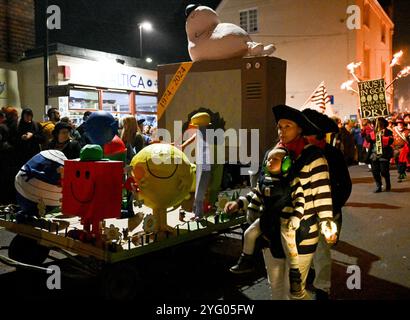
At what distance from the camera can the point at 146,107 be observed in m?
19.9

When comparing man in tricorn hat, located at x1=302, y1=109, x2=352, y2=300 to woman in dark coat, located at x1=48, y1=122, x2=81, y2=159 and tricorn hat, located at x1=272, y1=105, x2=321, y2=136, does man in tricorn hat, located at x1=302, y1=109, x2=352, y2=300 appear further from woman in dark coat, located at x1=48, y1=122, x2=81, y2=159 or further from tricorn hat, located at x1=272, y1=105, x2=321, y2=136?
woman in dark coat, located at x1=48, y1=122, x2=81, y2=159

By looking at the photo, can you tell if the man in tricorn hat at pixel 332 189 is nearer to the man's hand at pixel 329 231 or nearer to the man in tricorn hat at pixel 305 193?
the man in tricorn hat at pixel 305 193

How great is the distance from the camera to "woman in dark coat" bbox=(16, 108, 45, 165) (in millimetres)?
8930

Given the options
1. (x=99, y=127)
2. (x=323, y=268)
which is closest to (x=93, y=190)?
(x=99, y=127)

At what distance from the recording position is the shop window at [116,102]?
17.5 meters

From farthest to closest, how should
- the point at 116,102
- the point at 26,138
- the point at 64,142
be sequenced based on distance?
the point at 116,102 < the point at 26,138 < the point at 64,142

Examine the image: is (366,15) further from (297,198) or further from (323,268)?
(297,198)

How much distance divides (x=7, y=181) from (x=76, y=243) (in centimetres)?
581

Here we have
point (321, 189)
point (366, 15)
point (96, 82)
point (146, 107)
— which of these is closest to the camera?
point (321, 189)

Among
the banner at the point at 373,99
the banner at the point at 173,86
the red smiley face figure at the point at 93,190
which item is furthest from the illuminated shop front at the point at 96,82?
the red smiley face figure at the point at 93,190

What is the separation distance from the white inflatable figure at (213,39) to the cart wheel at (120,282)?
4.01 meters

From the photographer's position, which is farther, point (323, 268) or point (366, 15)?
point (366, 15)

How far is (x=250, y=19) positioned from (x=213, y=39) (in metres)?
20.7

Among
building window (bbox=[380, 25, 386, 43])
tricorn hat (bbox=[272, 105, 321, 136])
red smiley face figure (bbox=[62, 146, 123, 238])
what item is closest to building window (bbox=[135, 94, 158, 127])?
red smiley face figure (bbox=[62, 146, 123, 238])
